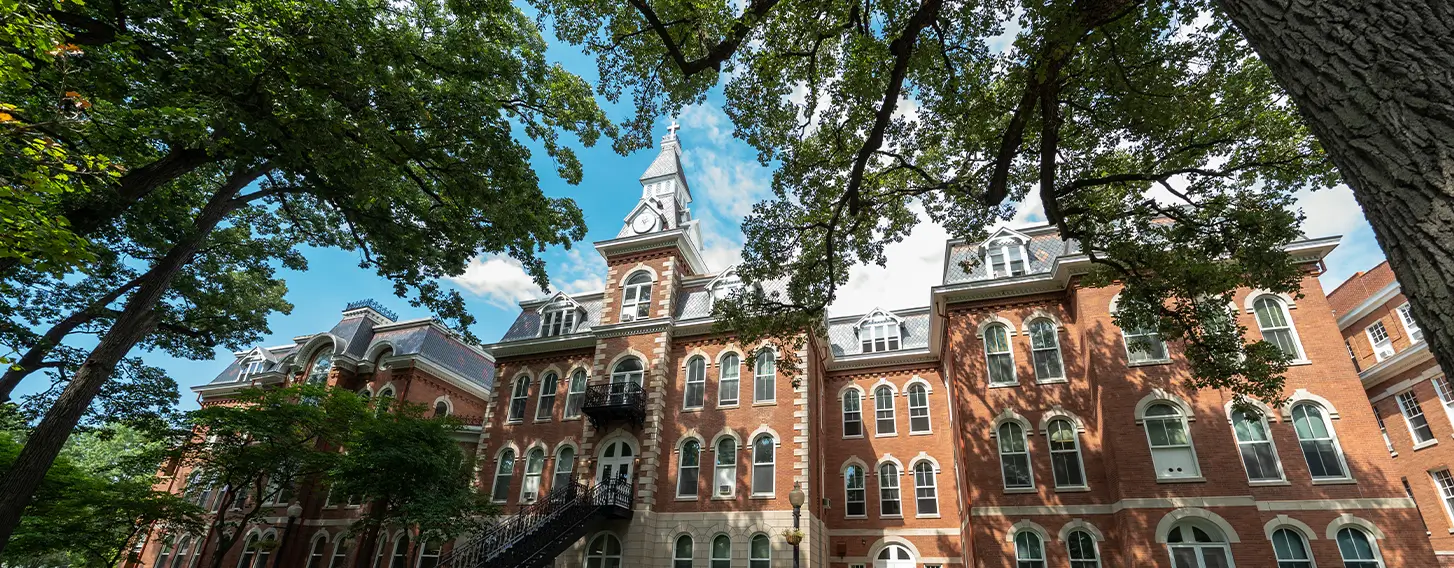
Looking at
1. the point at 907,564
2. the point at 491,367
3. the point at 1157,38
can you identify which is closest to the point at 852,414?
the point at 907,564

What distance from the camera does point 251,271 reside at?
1766cm

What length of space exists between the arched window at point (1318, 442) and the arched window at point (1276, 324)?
1570mm

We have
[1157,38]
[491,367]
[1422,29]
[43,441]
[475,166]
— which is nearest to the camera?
[1422,29]

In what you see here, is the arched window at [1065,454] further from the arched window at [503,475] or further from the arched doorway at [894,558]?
the arched window at [503,475]

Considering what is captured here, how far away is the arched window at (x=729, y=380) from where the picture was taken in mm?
20641

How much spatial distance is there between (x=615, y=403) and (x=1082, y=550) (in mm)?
13944

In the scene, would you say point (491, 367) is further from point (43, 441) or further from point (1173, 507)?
point (1173, 507)

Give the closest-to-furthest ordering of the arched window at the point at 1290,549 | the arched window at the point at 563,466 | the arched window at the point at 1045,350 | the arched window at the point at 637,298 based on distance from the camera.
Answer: the arched window at the point at 1290,549 < the arched window at the point at 1045,350 < the arched window at the point at 563,466 < the arched window at the point at 637,298

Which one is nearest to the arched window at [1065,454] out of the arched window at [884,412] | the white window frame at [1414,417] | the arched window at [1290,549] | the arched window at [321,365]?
the arched window at [1290,549]

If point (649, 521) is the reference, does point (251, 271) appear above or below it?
above

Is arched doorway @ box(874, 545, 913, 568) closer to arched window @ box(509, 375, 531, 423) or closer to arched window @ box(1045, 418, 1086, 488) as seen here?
arched window @ box(1045, 418, 1086, 488)

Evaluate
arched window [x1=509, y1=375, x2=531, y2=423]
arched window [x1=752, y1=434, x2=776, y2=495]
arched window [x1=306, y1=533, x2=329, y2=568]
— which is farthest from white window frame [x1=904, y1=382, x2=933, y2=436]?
arched window [x1=306, y1=533, x2=329, y2=568]

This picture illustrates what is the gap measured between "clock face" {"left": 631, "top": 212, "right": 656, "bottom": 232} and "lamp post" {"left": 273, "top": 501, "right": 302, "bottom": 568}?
1742 cm

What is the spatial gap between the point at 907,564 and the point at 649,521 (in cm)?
854
